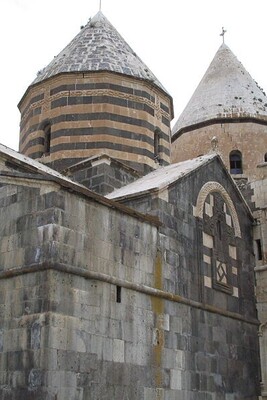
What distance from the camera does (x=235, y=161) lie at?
1673 cm

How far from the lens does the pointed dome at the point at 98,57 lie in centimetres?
1440

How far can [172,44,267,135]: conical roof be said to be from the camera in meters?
17.2

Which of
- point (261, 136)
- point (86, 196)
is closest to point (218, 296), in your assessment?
point (86, 196)

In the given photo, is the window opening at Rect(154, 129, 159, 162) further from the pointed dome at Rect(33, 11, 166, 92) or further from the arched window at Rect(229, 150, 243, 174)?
the arched window at Rect(229, 150, 243, 174)

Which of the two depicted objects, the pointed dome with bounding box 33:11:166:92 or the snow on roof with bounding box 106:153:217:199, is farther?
the pointed dome with bounding box 33:11:166:92

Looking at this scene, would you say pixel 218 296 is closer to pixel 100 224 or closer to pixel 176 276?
pixel 176 276

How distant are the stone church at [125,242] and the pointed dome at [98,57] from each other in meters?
0.06

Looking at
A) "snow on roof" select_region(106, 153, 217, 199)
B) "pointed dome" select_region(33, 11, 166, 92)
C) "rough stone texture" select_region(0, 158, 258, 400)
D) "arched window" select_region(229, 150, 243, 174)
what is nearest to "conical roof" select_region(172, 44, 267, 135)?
"arched window" select_region(229, 150, 243, 174)

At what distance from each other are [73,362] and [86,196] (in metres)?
2.54

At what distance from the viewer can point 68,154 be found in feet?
44.5

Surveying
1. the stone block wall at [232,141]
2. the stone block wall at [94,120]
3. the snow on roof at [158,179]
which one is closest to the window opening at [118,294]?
the snow on roof at [158,179]

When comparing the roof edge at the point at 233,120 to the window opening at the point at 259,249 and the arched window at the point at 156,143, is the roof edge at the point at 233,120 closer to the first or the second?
the arched window at the point at 156,143

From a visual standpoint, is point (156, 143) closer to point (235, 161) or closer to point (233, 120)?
point (235, 161)

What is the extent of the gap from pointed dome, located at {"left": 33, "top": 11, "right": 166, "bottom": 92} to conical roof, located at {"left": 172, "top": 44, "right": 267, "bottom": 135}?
2866 mm
